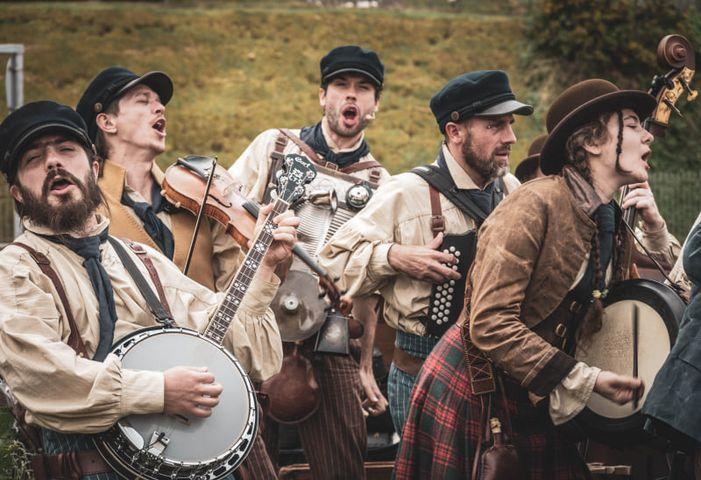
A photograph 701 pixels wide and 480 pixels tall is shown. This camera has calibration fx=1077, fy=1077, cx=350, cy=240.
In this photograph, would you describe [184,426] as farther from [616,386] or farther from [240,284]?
[616,386]

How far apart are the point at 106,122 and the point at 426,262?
180cm

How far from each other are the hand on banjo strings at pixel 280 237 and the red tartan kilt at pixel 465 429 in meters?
0.74

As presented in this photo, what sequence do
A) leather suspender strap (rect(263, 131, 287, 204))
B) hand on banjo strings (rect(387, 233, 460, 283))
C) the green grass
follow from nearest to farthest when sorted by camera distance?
hand on banjo strings (rect(387, 233, 460, 283)) < leather suspender strap (rect(263, 131, 287, 204)) < the green grass

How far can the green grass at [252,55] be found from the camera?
16.9 metres

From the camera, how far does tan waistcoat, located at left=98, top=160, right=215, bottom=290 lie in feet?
16.1

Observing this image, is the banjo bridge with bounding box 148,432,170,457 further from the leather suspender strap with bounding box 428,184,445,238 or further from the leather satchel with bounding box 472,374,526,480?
the leather suspender strap with bounding box 428,184,445,238

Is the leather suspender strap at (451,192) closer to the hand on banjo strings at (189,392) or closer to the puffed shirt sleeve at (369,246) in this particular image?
the puffed shirt sleeve at (369,246)

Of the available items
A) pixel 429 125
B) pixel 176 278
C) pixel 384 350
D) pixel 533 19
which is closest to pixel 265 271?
pixel 176 278

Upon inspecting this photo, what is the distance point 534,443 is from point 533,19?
15.5 m

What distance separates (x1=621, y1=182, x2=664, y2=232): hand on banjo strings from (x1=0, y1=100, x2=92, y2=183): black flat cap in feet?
7.87

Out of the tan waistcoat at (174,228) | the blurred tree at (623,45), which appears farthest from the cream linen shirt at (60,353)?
the blurred tree at (623,45)

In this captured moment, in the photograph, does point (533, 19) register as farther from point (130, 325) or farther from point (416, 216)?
point (130, 325)

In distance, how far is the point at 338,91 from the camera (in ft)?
21.4

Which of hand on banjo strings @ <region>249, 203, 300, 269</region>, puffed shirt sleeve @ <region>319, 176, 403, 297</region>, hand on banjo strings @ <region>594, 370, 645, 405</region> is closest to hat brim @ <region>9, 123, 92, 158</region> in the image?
hand on banjo strings @ <region>249, 203, 300, 269</region>
